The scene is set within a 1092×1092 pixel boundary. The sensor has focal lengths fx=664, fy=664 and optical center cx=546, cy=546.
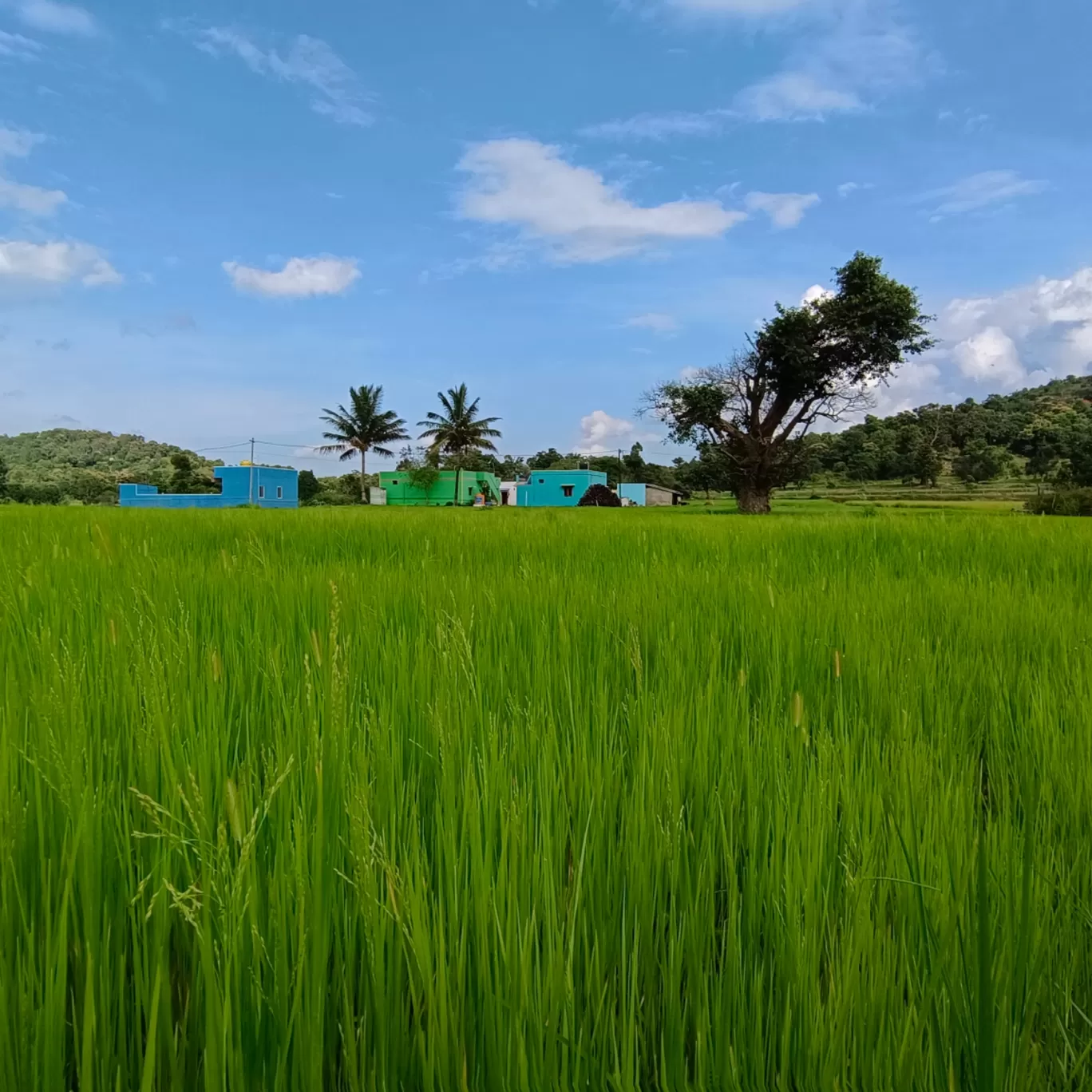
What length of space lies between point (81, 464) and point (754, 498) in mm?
78498

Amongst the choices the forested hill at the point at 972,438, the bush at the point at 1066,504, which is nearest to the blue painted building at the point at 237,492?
the bush at the point at 1066,504

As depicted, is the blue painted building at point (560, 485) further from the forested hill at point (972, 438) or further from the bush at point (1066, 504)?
the bush at point (1066, 504)

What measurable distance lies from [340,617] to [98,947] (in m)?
1.08

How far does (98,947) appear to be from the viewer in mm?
484

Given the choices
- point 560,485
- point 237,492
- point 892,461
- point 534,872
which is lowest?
point 534,872

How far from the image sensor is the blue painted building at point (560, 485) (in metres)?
52.2

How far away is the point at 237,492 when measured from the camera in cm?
4391

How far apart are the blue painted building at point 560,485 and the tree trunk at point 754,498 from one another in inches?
1122

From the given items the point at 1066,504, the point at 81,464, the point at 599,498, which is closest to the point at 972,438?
the point at 599,498

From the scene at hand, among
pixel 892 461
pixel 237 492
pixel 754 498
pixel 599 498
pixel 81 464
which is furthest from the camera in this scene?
pixel 81 464

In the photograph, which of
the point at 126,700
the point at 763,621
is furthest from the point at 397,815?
the point at 763,621

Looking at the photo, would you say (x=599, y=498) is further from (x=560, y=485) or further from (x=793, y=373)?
(x=793, y=373)

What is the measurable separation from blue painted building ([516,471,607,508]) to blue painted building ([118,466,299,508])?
669 inches

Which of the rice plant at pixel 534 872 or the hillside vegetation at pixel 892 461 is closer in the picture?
the rice plant at pixel 534 872
